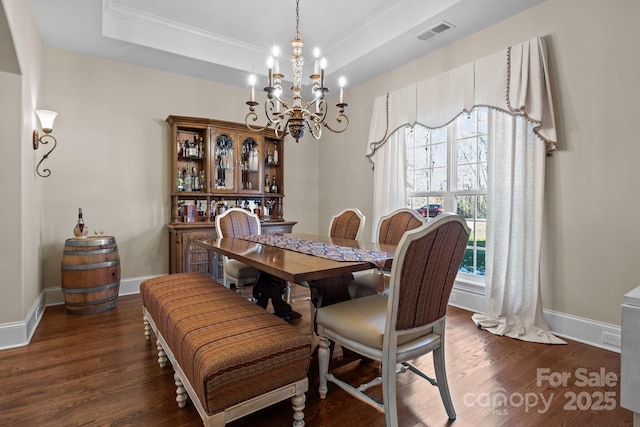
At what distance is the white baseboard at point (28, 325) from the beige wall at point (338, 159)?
70 mm

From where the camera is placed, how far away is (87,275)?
3062 mm

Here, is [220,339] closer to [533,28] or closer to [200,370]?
[200,370]

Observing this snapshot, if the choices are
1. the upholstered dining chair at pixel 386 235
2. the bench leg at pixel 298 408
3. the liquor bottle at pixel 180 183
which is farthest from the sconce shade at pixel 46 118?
the bench leg at pixel 298 408

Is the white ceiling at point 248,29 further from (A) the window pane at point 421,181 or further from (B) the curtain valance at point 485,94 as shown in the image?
A: (A) the window pane at point 421,181

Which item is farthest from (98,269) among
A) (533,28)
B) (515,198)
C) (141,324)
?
(533,28)

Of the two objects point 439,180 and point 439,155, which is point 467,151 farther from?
point 439,180

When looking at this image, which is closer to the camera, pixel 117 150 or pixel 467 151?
pixel 467 151

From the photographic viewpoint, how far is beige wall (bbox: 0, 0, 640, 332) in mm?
2350

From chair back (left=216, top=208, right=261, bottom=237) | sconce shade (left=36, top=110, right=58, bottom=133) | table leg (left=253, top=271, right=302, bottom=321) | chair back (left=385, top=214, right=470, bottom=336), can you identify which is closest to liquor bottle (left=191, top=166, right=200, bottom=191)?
chair back (left=216, top=208, right=261, bottom=237)

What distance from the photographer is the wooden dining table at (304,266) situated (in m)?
1.56

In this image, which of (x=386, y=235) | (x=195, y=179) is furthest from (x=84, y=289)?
(x=386, y=235)

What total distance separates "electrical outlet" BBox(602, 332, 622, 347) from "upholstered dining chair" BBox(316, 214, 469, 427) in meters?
1.57

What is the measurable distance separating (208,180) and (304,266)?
111 inches

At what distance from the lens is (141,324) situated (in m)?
2.87
